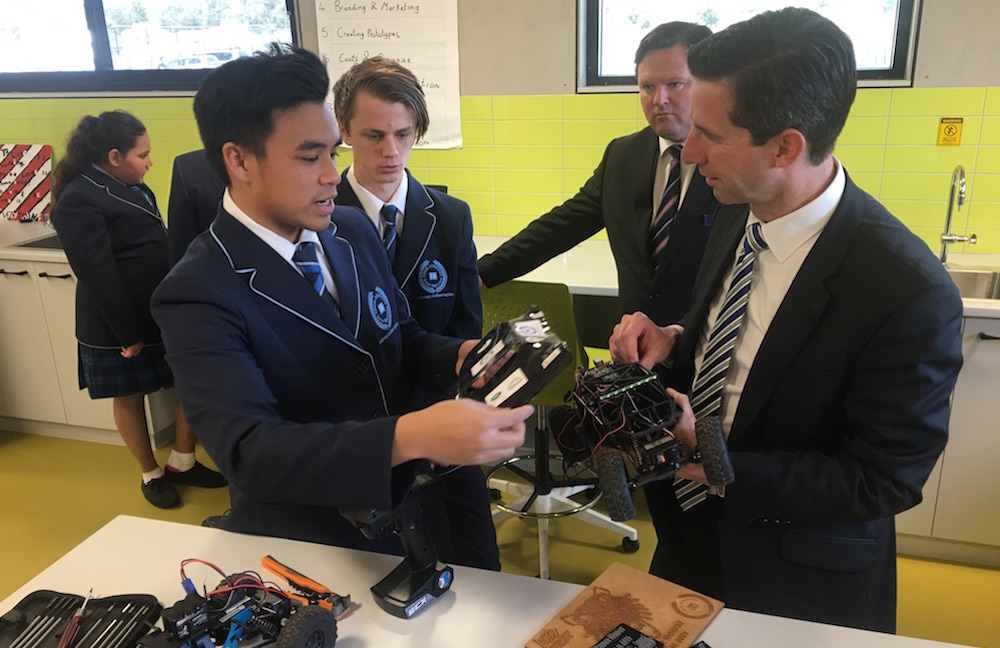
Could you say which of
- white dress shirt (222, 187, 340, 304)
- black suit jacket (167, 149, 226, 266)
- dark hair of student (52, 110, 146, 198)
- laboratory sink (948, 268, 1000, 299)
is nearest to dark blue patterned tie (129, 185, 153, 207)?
dark hair of student (52, 110, 146, 198)

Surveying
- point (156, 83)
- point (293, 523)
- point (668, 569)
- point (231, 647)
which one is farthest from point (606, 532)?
point (156, 83)

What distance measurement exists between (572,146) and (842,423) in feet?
7.80

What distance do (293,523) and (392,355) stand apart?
0.39 meters

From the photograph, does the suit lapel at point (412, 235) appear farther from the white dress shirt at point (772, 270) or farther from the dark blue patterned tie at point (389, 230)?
the white dress shirt at point (772, 270)

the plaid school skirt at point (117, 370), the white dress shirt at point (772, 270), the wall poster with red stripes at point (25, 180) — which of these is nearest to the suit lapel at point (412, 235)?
the white dress shirt at point (772, 270)

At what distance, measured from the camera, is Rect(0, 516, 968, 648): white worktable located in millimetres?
1177

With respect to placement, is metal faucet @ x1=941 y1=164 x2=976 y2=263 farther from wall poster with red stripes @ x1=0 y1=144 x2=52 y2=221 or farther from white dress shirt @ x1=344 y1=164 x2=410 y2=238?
wall poster with red stripes @ x1=0 y1=144 x2=52 y2=221

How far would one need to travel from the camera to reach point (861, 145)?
10.2ft

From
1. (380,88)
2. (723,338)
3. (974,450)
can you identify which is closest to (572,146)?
(380,88)

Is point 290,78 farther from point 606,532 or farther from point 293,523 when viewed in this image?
point 606,532

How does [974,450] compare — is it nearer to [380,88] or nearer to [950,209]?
[950,209]

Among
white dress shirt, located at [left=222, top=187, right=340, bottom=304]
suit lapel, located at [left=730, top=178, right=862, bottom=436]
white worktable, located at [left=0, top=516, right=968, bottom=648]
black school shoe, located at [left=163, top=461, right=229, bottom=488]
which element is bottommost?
black school shoe, located at [left=163, top=461, right=229, bottom=488]

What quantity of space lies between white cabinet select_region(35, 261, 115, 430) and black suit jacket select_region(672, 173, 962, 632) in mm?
3242

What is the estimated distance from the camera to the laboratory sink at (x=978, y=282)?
286 centimetres
